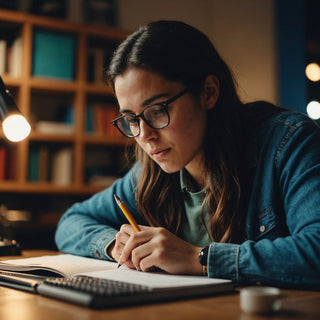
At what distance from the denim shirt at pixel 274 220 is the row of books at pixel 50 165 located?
5.32ft

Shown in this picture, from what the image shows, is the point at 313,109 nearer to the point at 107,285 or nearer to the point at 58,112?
the point at 58,112

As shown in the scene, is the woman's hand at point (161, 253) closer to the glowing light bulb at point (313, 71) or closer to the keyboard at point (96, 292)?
the keyboard at point (96, 292)

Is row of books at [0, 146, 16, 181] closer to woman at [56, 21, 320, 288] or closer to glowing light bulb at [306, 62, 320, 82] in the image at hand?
woman at [56, 21, 320, 288]

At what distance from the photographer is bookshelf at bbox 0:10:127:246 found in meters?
3.05

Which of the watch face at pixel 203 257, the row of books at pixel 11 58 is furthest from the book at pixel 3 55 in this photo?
the watch face at pixel 203 257

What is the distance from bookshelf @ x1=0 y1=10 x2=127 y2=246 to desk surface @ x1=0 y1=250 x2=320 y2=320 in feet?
7.69

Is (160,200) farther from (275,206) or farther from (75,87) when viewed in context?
(75,87)

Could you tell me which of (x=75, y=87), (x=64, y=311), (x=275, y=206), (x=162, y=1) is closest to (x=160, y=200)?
(x=275, y=206)

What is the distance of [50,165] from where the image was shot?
321cm

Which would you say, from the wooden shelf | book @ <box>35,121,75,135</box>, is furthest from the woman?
book @ <box>35,121,75,135</box>

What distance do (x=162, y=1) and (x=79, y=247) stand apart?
2901mm

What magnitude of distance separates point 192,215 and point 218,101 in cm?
35

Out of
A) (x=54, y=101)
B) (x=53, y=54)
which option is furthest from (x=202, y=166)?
(x=54, y=101)

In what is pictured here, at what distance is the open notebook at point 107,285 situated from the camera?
720 mm
